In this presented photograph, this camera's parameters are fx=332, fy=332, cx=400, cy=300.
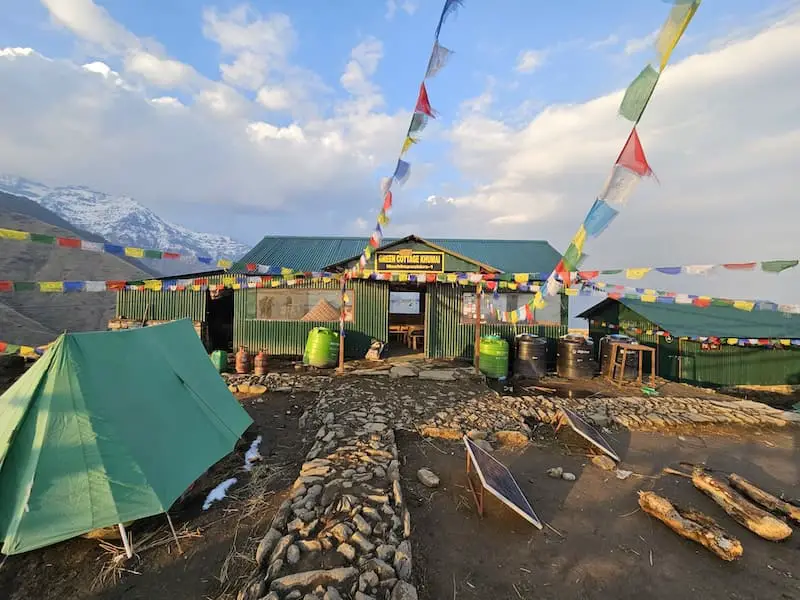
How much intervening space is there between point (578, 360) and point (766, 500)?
284 inches

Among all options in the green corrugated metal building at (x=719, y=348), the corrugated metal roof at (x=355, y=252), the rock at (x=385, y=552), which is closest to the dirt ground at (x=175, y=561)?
the rock at (x=385, y=552)

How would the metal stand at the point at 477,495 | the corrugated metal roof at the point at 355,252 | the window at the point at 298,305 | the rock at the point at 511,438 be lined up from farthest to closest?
the corrugated metal roof at the point at 355,252 < the window at the point at 298,305 < the rock at the point at 511,438 < the metal stand at the point at 477,495

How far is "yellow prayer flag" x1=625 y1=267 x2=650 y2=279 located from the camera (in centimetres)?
708

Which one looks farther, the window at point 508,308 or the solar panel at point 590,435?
the window at point 508,308

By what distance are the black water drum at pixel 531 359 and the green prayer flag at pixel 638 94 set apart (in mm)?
8611

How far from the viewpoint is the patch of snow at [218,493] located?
4.18 m

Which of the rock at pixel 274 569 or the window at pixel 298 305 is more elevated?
the window at pixel 298 305

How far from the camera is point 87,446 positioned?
351cm

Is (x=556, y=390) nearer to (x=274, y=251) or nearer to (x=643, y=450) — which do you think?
(x=643, y=450)

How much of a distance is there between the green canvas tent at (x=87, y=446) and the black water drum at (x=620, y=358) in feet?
39.6

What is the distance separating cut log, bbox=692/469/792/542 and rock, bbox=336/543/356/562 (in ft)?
14.7

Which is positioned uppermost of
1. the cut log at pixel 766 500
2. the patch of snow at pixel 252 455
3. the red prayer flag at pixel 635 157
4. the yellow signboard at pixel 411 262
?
the red prayer flag at pixel 635 157

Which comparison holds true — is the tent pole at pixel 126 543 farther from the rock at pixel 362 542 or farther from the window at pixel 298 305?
the window at pixel 298 305

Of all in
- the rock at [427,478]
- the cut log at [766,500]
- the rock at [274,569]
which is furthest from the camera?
the rock at [427,478]
